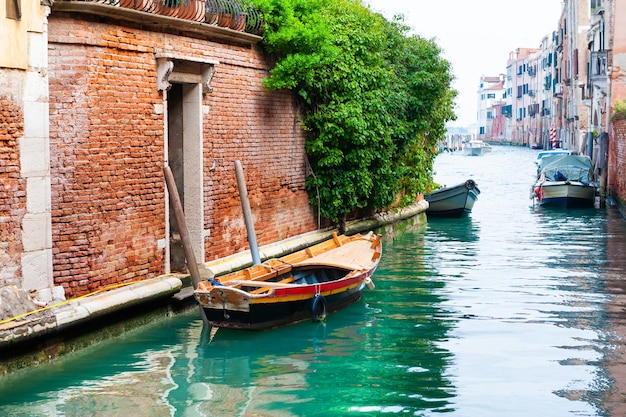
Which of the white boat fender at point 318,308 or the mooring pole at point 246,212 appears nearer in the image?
the white boat fender at point 318,308

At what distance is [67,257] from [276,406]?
10.1 ft

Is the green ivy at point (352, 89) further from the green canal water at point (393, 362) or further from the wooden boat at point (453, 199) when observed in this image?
the wooden boat at point (453, 199)

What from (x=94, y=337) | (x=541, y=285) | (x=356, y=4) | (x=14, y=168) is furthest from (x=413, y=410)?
(x=356, y=4)

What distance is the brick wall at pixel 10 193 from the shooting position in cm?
897

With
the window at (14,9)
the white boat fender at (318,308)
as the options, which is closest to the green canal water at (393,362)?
the white boat fender at (318,308)

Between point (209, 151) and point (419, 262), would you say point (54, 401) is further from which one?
point (419, 262)

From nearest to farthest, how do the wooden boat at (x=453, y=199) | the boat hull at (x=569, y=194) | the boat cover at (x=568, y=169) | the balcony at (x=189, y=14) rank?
the balcony at (x=189, y=14), the wooden boat at (x=453, y=199), the boat hull at (x=569, y=194), the boat cover at (x=568, y=169)

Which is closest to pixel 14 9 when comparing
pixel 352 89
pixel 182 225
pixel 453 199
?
pixel 182 225

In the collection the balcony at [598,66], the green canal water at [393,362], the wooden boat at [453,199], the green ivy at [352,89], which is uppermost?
the balcony at [598,66]

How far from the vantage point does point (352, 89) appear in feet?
53.6

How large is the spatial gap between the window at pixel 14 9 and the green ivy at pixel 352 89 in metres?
5.55

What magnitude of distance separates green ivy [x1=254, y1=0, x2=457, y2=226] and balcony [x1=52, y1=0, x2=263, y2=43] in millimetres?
571

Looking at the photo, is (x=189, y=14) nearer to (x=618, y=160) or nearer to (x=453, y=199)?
(x=453, y=199)

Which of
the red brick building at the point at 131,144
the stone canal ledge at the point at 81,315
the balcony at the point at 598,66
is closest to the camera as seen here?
the stone canal ledge at the point at 81,315
